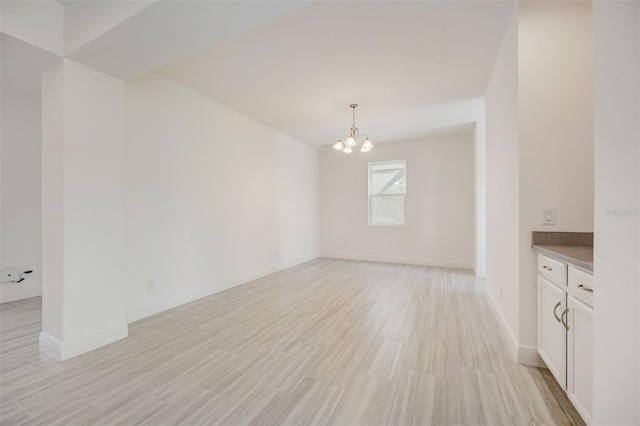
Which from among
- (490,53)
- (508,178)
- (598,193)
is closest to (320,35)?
(490,53)

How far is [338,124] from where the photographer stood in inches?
183

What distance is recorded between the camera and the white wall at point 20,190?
3.21 m

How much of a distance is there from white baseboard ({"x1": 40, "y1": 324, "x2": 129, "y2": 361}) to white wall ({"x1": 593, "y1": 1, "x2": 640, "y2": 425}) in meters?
3.33

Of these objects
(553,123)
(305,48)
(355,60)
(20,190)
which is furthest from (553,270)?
(20,190)

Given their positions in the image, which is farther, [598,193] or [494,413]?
[494,413]

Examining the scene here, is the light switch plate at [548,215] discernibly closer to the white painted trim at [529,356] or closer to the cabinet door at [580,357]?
the cabinet door at [580,357]

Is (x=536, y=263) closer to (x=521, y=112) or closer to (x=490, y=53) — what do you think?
(x=521, y=112)

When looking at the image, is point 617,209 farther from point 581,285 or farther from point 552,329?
point 552,329

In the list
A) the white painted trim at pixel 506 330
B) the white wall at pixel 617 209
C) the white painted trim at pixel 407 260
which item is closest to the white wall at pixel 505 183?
the white painted trim at pixel 506 330

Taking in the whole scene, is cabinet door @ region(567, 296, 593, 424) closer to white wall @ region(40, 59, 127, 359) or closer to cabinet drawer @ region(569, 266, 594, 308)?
cabinet drawer @ region(569, 266, 594, 308)

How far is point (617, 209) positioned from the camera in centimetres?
100

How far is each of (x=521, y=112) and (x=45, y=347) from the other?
4.30 metres

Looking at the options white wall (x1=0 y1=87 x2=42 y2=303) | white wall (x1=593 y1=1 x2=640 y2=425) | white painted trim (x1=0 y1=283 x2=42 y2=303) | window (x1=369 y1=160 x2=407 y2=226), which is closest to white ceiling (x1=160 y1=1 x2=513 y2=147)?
white wall (x1=593 y1=1 x2=640 y2=425)

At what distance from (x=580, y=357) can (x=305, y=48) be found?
9.93 feet
